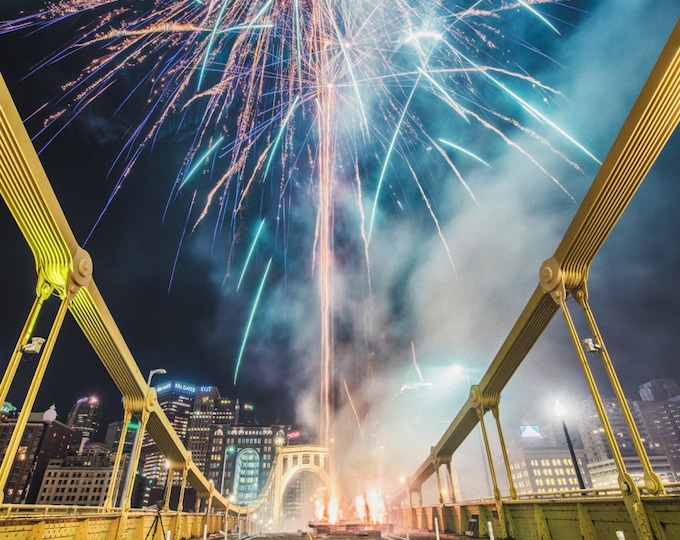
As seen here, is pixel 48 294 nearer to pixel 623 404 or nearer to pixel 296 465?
pixel 623 404

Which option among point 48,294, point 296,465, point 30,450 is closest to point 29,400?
point 48,294

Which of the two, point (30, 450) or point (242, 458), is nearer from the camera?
point (30, 450)

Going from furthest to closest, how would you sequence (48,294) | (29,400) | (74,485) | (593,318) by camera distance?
1. (74,485)
2. (48,294)
3. (593,318)
4. (29,400)

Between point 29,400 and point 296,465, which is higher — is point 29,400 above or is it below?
below

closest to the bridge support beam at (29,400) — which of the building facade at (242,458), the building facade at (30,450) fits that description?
the building facade at (30,450)

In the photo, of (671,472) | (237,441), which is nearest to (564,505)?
(237,441)

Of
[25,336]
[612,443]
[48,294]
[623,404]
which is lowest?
[612,443]

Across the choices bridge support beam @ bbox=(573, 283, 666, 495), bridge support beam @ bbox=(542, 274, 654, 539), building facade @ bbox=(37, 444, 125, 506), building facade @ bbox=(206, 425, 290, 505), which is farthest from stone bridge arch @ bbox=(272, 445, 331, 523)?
bridge support beam @ bbox=(573, 283, 666, 495)

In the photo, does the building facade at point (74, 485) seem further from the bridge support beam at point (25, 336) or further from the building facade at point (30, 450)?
the bridge support beam at point (25, 336)

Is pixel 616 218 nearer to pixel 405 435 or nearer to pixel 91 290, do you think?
pixel 91 290
